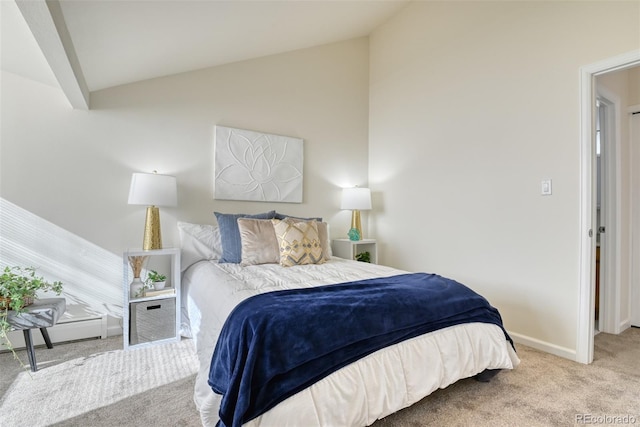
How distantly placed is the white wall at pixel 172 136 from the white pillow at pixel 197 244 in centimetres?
15

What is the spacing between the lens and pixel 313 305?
140 cm

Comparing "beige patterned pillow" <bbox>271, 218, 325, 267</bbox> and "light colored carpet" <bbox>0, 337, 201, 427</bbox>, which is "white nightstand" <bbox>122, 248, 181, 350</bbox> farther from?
"beige patterned pillow" <bbox>271, 218, 325, 267</bbox>

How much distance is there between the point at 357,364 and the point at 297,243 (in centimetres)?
130

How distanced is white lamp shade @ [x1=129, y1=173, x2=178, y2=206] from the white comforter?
2.51 ft

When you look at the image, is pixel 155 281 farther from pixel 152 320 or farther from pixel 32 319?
pixel 32 319

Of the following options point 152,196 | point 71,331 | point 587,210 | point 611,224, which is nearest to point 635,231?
point 611,224

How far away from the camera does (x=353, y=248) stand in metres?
3.44

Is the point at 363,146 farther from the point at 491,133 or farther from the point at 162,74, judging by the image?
the point at 162,74

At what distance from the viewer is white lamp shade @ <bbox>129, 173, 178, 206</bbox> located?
2404mm

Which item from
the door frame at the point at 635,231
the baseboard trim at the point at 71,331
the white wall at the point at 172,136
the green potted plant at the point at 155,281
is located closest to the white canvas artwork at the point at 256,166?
the white wall at the point at 172,136

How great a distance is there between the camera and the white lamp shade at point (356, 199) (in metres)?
3.59

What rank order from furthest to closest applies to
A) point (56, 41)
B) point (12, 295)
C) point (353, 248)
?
point (353, 248) → point (12, 295) → point (56, 41)

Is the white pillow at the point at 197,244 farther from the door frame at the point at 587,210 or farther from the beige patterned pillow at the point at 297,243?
the door frame at the point at 587,210

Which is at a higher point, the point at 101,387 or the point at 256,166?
the point at 256,166
